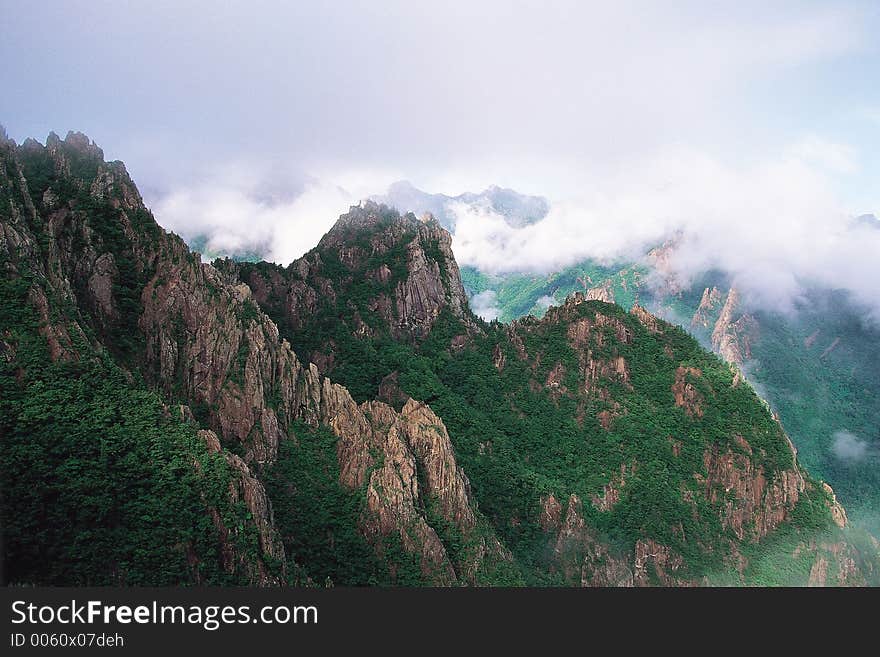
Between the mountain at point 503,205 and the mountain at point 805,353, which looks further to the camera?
the mountain at point 503,205

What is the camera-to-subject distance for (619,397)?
36375 millimetres

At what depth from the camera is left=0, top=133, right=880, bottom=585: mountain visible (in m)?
12.5

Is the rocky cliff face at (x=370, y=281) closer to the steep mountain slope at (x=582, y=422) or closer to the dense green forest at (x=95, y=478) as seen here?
the steep mountain slope at (x=582, y=422)

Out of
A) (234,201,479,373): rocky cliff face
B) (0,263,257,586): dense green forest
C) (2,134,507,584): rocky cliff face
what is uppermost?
(234,201,479,373): rocky cliff face

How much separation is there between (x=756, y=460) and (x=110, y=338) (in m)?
33.3

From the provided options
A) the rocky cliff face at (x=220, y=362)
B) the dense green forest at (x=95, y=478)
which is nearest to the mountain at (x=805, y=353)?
the rocky cliff face at (x=220, y=362)

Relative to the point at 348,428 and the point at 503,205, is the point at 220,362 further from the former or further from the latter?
the point at 503,205

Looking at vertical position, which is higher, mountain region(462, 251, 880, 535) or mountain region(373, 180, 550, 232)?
mountain region(373, 180, 550, 232)

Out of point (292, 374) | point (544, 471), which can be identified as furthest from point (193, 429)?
point (544, 471)

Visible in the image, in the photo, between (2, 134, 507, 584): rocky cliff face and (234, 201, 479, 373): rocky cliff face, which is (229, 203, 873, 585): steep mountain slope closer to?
(234, 201, 479, 373): rocky cliff face

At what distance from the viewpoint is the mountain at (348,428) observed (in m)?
12.5

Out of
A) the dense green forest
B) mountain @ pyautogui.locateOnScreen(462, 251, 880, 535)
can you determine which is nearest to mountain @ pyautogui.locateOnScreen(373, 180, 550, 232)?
mountain @ pyautogui.locateOnScreen(462, 251, 880, 535)

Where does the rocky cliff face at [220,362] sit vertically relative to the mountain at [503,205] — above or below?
below

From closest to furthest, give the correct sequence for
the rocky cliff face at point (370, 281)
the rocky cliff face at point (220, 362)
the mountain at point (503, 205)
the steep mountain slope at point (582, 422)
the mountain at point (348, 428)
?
the mountain at point (348, 428), the rocky cliff face at point (220, 362), the steep mountain slope at point (582, 422), the rocky cliff face at point (370, 281), the mountain at point (503, 205)
